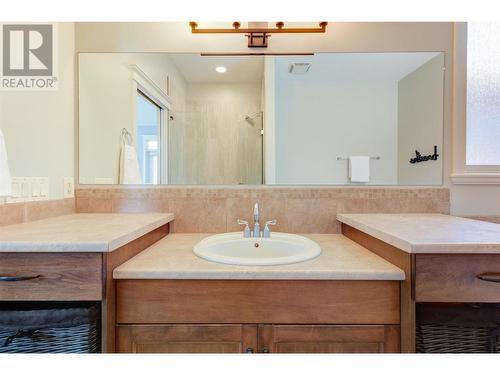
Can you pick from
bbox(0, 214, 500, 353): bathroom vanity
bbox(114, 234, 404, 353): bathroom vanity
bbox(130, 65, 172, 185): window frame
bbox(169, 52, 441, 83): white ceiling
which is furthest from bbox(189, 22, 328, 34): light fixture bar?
bbox(114, 234, 404, 353): bathroom vanity

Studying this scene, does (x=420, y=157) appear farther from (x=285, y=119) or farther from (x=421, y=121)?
(x=285, y=119)

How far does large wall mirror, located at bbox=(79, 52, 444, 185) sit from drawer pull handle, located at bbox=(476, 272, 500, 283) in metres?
0.76

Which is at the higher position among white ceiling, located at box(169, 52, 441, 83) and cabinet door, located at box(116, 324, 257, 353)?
white ceiling, located at box(169, 52, 441, 83)

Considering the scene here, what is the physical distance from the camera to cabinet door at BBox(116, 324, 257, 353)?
932mm

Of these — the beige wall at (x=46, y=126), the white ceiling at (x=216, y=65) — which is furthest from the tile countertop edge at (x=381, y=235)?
the beige wall at (x=46, y=126)

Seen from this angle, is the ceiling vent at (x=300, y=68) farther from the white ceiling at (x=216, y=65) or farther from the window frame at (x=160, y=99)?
the window frame at (x=160, y=99)

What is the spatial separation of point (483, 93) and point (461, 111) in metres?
0.18

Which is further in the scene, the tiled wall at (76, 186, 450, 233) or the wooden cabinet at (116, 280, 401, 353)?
the tiled wall at (76, 186, 450, 233)

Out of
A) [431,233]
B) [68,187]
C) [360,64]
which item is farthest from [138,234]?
[360,64]

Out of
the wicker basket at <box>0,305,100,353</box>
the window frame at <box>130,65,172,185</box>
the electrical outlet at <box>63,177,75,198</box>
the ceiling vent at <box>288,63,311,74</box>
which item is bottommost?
the wicker basket at <box>0,305,100,353</box>

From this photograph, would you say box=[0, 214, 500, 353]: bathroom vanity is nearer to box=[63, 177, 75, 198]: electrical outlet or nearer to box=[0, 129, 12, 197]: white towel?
box=[0, 129, 12, 197]: white towel
